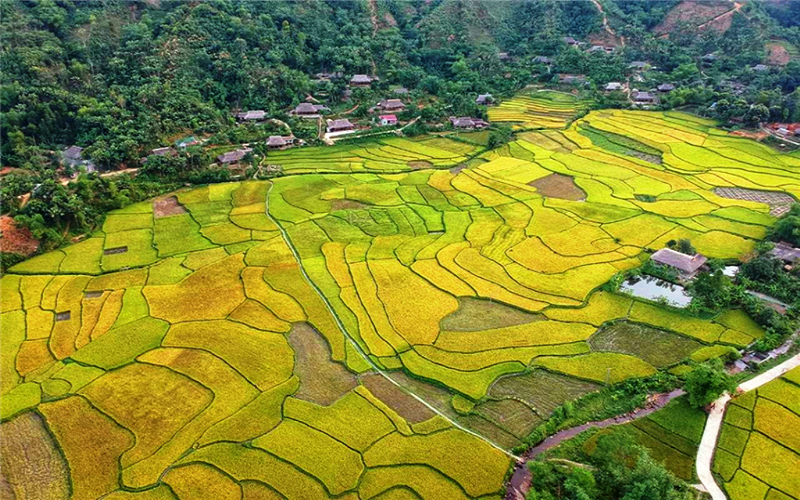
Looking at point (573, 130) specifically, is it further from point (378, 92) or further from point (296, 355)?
point (296, 355)

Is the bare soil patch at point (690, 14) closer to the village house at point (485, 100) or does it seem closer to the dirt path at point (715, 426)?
the village house at point (485, 100)

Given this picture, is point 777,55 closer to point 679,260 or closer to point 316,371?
point 679,260

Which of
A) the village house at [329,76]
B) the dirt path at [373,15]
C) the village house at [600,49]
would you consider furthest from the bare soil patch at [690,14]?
the village house at [329,76]

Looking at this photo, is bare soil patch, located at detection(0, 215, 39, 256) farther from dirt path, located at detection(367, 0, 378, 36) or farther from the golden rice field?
dirt path, located at detection(367, 0, 378, 36)

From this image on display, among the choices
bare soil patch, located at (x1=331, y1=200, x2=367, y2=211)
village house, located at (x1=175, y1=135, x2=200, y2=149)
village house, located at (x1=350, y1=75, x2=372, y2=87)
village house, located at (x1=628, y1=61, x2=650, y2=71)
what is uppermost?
village house, located at (x1=628, y1=61, x2=650, y2=71)

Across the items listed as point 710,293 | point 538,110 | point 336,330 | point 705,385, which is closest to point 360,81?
point 538,110

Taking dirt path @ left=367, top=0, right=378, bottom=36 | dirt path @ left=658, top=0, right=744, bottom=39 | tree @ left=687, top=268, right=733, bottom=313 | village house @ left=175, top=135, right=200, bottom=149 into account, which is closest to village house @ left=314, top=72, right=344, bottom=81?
dirt path @ left=367, top=0, right=378, bottom=36

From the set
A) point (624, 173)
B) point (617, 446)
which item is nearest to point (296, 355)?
point (617, 446)
